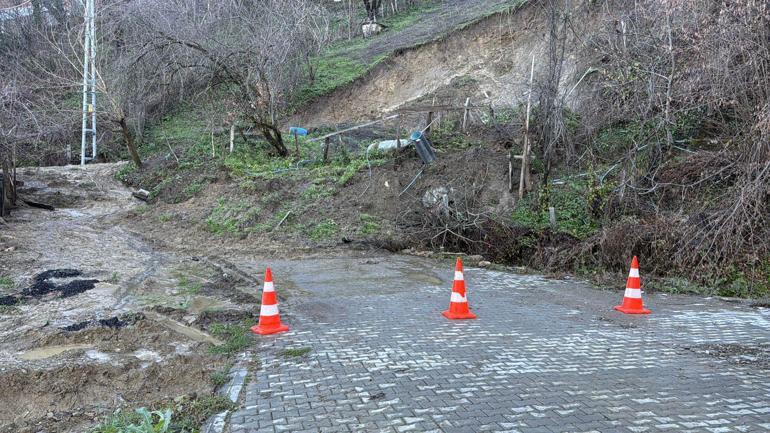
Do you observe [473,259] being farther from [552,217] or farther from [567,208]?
[567,208]

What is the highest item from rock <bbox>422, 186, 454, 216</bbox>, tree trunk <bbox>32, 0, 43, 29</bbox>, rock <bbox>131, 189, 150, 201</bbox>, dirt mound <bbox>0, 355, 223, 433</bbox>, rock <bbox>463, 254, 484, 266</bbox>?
tree trunk <bbox>32, 0, 43, 29</bbox>

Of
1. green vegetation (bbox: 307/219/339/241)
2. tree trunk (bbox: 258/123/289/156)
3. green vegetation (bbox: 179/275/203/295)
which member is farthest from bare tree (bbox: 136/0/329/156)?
green vegetation (bbox: 179/275/203/295)

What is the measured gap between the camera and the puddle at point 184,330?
6574mm

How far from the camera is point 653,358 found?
5.88 meters

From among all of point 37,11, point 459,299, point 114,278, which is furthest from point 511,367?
point 37,11

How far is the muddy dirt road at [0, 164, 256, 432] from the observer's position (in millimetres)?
5168

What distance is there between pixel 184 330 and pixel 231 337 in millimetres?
771

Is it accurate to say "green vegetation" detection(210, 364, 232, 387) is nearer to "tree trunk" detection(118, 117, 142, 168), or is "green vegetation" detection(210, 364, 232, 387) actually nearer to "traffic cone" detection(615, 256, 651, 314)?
"traffic cone" detection(615, 256, 651, 314)

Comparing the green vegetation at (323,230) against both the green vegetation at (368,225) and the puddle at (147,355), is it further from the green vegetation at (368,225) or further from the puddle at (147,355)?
the puddle at (147,355)

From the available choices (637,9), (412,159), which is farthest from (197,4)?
(637,9)

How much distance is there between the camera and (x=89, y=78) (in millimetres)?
19438

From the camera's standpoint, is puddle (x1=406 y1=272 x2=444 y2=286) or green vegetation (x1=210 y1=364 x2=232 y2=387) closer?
green vegetation (x1=210 y1=364 x2=232 y2=387)

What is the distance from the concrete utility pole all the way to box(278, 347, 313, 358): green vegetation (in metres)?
14.8

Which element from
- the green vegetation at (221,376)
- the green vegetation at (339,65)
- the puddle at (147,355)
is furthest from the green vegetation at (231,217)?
the green vegetation at (339,65)
